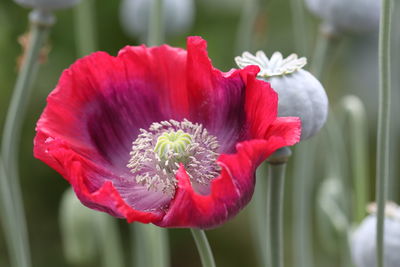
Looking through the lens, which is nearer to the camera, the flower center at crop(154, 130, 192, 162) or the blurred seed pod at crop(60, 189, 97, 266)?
the flower center at crop(154, 130, 192, 162)

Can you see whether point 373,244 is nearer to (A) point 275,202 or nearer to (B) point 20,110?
(A) point 275,202

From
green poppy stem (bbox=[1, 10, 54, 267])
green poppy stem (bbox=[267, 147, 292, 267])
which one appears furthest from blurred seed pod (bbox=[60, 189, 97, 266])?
green poppy stem (bbox=[267, 147, 292, 267])

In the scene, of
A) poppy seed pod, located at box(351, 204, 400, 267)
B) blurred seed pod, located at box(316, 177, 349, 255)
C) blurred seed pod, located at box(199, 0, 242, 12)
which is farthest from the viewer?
blurred seed pod, located at box(199, 0, 242, 12)

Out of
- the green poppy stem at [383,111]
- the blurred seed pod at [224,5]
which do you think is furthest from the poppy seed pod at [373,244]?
the blurred seed pod at [224,5]

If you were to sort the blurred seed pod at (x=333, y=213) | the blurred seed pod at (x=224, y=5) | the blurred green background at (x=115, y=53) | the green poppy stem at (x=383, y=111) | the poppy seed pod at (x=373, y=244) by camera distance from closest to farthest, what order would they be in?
1. the green poppy stem at (x=383, y=111)
2. the poppy seed pod at (x=373, y=244)
3. the blurred seed pod at (x=333, y=213)
4. the blurred green background at (x=115, y=53)
5. the blurred seed pod at (x=224, y=5)

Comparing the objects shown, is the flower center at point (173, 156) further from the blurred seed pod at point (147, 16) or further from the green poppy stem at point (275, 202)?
the blurred seed pod at point (147, 16)

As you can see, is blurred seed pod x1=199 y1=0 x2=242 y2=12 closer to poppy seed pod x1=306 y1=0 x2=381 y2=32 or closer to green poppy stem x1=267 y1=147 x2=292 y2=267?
poppy seed pod x1=306 y1=0 x2=381 y2=32
